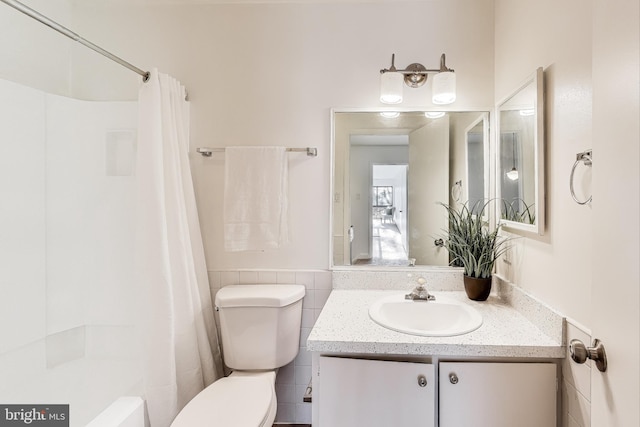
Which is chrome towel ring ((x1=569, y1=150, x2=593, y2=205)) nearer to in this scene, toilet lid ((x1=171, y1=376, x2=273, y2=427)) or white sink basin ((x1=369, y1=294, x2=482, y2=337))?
white sink basin ((x1=369, y1=294, x2=482, y2=337))

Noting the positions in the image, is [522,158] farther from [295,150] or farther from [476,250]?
[295,150]

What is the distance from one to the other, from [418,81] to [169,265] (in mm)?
1528

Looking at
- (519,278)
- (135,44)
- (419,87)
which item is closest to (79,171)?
(135,44)

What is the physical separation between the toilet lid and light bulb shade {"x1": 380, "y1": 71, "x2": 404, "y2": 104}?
1481 millimetres

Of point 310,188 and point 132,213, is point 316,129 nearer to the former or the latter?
point 310,188

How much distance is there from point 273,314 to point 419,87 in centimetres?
140

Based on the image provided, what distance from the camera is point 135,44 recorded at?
5.52 feet

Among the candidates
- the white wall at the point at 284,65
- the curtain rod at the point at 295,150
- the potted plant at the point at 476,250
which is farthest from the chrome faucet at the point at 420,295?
the curtain rod at the point at 295,150

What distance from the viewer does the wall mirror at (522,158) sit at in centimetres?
110

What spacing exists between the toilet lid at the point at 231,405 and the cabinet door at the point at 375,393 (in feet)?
0.99

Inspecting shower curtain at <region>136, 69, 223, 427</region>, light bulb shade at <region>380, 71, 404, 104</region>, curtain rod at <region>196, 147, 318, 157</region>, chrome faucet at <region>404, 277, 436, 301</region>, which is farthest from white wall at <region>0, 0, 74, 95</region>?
chrome faucet at <region>404, 277, 436, 301</region>

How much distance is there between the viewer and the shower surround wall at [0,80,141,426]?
1370 mm

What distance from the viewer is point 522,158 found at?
4.07ft
